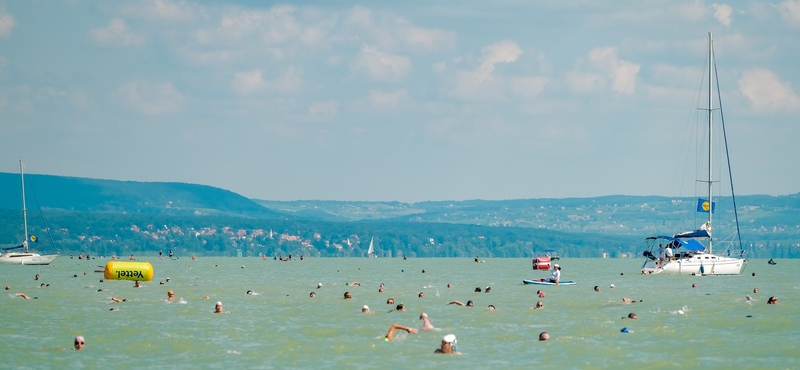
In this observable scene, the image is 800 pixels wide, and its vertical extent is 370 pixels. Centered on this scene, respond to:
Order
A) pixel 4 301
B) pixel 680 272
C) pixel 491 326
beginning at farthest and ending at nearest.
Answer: pixel 680 272 < pixel 4 301 < pixel 491 326

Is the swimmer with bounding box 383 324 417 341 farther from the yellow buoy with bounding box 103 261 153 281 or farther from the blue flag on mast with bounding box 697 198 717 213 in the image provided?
the blue flag on mast with bounding box 697 198 717 213

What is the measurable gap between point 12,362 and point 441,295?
4661 cm

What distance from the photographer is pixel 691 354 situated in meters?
44.0

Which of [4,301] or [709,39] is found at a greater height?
[709,39]

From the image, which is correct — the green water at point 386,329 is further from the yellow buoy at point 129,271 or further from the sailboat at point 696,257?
the sailboat at point 696,257

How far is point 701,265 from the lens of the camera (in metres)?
109

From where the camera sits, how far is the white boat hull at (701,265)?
358ft

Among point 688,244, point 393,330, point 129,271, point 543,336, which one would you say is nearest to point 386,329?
point 393,330

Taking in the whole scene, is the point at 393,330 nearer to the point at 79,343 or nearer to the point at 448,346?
the point at 448,346

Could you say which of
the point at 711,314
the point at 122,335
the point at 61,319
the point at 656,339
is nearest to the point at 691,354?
the point at 656,339

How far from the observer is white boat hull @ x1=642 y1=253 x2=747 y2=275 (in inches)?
4294

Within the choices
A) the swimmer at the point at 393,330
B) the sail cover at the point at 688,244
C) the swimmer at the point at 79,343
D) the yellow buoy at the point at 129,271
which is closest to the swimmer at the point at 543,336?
the swimmer at the point at 393,330

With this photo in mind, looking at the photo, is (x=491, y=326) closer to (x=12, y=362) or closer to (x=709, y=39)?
(x=12, y=362)

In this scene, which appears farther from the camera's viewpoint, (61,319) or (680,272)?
(680,272)
